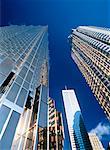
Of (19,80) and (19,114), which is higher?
(19,80)

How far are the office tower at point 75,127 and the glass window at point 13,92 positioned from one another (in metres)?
104

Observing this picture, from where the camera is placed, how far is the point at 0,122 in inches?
212

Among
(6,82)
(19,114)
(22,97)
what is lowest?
(19,114)

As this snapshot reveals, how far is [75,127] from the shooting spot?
116750 millimetres

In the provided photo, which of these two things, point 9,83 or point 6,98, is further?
point 9,83

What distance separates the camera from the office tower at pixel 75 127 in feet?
364

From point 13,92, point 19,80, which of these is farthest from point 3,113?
point 19,80

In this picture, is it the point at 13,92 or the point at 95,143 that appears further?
the point at 95,143

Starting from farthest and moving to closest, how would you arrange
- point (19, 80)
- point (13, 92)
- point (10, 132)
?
point (19, 80), point (13, 92), point (10, 132)

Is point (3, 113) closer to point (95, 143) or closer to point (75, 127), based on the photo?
point (75, 127)

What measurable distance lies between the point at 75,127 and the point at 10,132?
113 meters

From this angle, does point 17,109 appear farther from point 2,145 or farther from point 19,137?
point 2,145

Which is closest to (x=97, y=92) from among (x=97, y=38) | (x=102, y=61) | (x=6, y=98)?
(x=102, y=61)

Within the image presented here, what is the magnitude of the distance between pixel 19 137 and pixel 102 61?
30.8 meters
